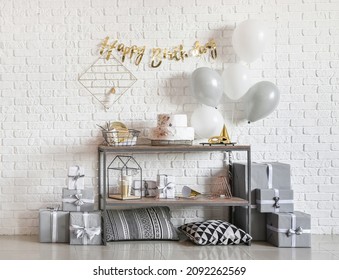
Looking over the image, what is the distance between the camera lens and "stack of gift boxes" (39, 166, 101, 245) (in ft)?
13.6

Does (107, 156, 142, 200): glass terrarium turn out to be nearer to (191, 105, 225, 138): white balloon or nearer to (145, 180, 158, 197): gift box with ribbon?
(145, 180, 158, 197): gift box with ribbon

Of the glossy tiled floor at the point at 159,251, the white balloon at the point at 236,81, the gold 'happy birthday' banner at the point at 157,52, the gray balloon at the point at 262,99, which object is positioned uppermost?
the gold 'happy birthday' banner at the point at 157,52

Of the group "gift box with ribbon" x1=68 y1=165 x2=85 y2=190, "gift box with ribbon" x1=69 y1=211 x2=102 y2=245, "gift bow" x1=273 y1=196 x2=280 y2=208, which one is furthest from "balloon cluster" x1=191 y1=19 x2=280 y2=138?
"gift box with ribbon" x1=69 y1=211 x2=102 y2=245

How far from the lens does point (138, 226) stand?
4.30m

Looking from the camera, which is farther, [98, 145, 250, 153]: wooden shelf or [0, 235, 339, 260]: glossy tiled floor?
[98, 145, 250, 153]: wooden shelf

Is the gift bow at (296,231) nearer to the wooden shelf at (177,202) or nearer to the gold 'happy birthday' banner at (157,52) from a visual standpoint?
the wooden shelf at (177,202)

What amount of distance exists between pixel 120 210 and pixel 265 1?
6.62 feet

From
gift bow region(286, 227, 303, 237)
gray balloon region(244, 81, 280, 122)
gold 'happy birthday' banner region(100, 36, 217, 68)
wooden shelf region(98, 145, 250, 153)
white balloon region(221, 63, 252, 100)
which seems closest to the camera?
gift bow region(286, 227, 303, 237)

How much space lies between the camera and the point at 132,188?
4.38m

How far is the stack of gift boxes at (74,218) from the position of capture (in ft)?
13.6

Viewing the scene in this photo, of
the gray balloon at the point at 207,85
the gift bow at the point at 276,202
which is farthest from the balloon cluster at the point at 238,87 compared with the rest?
the gift bow at the point at 276,202

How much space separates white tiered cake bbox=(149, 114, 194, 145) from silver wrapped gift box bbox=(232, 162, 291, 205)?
49 centimetres

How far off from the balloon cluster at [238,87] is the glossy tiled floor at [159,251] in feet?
3.03

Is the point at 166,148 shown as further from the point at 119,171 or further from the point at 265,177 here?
the point at 265,177
